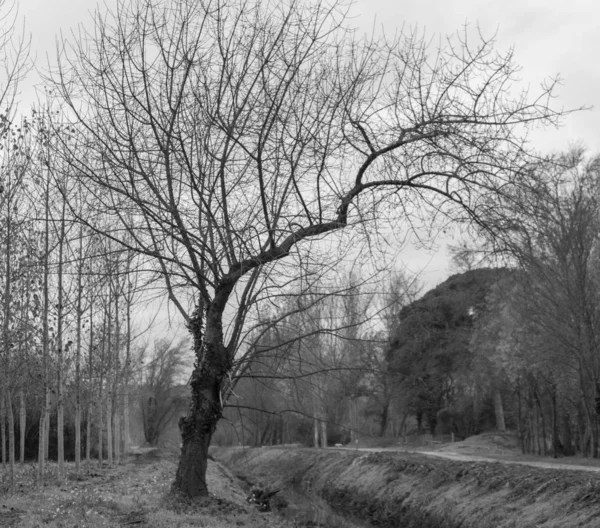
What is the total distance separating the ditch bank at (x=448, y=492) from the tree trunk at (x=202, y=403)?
1.14 meters

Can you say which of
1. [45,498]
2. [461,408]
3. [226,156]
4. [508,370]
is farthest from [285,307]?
[461,408]

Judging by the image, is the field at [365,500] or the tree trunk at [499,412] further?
the tree trunk at [499,412]

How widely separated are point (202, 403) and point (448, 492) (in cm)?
686

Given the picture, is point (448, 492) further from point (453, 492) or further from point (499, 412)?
point (499, 412)

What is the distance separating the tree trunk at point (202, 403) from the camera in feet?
40.7

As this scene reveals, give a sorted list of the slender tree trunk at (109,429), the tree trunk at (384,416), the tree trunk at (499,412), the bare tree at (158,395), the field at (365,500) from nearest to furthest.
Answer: the field at (365,500), the slender tree trunk at (109,429), the tree trunk at (499,412), the tree trunk at (384,416), the bare tree at (158,395)

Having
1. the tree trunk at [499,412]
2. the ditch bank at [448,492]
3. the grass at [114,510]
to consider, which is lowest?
the ditch bank at [448,492]

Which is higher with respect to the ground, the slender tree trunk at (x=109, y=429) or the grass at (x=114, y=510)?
the slender tree trunk at (x=109, y=429)

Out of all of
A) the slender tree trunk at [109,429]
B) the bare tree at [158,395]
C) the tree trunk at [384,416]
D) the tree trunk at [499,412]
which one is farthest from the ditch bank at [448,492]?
the bare tree at [158,395]

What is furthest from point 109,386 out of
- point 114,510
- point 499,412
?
point 499,412

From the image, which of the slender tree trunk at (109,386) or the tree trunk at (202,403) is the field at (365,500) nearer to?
the tree trunk at (202,403)

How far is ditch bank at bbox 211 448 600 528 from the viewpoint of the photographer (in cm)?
1240

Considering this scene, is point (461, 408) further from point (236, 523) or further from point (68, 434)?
point (236, 523)

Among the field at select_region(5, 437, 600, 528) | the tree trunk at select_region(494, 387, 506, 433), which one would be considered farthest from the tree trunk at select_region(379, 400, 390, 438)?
the field at select_region(5, 437, 600, 528)
